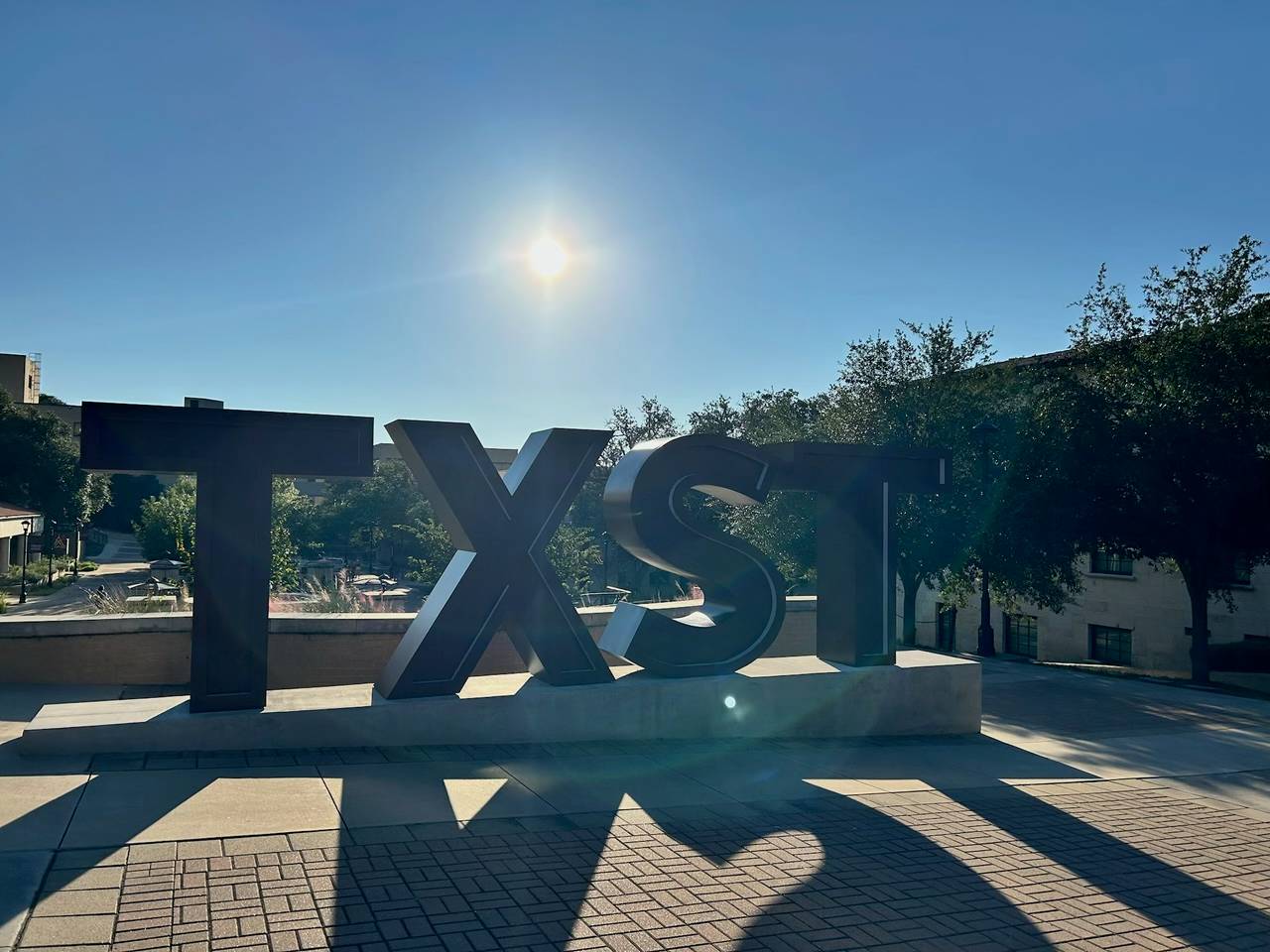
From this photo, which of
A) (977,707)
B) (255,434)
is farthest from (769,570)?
(255,434)

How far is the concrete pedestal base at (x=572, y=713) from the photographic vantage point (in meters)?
7.84

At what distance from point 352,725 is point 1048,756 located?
706cm

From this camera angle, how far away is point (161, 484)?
76.9 m

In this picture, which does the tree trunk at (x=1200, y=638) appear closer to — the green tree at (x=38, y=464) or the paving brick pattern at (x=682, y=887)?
the paving brick pattern at (x=682, y=887)

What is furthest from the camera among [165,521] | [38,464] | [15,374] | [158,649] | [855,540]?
[15,374]

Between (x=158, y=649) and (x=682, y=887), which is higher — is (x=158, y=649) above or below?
above

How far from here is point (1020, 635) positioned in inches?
1287

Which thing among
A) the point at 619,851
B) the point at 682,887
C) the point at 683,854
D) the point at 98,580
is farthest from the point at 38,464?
the point at 682,887

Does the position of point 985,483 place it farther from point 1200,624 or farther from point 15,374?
point 15,374

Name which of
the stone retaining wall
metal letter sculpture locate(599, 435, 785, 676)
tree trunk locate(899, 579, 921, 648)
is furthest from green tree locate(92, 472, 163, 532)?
metal letter sculpture locate(599, 435, 785, 676)

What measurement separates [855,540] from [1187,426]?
33.4ft

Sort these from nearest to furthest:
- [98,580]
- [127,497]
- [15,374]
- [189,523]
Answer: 1. [189,523]
2. [98,580]
3. [15,374]
4. [127,497]

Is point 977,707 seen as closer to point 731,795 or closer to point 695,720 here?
point 695,720

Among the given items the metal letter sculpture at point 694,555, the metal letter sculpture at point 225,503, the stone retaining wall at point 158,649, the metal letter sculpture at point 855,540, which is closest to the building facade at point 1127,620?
the metal letter sculpture at point 855,540
